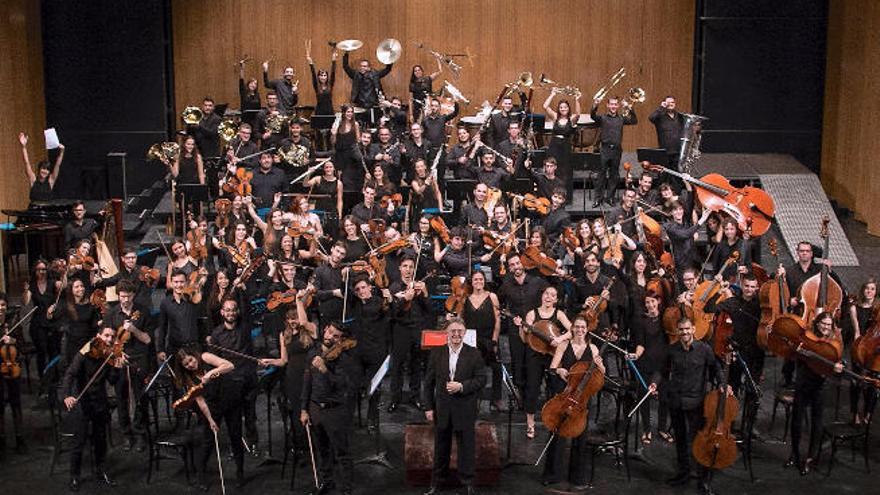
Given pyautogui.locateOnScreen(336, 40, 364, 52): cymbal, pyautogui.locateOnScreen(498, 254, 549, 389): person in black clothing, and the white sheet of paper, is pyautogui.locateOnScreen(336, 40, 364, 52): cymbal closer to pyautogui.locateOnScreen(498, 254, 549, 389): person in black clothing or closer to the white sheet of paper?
the white sheet of paper

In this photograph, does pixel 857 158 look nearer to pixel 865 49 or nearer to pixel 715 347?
pixel 865 49

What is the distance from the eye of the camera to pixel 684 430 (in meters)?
10.5

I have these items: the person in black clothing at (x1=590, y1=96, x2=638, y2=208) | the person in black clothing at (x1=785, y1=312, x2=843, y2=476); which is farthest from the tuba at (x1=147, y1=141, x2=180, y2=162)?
the person in black clothing at (x1=785, y1=312, x2=843, y2=476)

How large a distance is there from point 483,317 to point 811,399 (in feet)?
9.20

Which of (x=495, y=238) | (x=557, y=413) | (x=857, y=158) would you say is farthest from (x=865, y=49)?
(x=557, y=413)

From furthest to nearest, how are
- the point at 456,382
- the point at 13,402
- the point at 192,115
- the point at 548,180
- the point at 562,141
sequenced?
the point at 192,115 < the point at 562,141 < the point at 548,180 < the point at 13,402 < the point at 456,382

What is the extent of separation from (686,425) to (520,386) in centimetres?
176

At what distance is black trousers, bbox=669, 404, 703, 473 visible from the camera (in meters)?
10.4

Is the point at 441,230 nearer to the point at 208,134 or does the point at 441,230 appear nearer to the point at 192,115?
the point at 208,134

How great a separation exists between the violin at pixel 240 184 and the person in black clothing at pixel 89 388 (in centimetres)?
396

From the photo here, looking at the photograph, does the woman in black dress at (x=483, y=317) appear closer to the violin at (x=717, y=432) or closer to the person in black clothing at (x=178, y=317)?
the violin at (x=717, y=432)

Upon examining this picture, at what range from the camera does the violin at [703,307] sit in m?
10.9

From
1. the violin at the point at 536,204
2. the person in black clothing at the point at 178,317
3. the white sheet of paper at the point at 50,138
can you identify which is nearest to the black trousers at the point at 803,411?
the violin at the point at 536,204

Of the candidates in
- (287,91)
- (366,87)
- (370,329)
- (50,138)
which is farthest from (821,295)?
(50,138)
